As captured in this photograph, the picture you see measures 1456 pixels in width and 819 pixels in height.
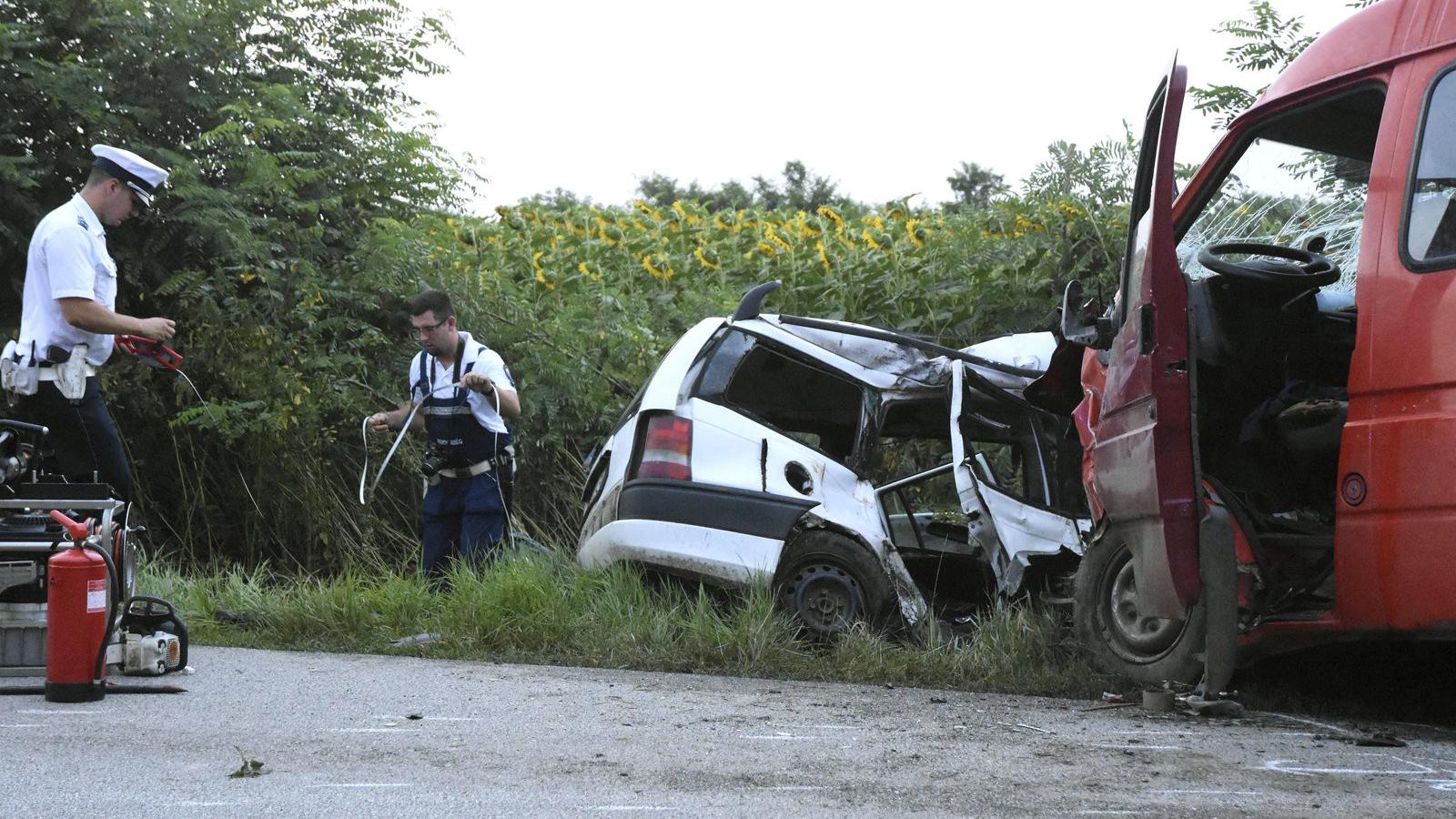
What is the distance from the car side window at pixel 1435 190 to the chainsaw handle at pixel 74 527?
4585mm

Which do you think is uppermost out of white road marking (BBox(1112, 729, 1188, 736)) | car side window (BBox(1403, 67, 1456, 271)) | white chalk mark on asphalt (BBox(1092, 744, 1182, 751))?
car side window (BBox(1403, 67, 1456, 271))

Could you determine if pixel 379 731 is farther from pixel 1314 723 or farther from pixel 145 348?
pixel 1314 723

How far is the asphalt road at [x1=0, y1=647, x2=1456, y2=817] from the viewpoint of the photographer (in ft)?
12.5

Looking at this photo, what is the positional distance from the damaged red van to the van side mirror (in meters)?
0.01

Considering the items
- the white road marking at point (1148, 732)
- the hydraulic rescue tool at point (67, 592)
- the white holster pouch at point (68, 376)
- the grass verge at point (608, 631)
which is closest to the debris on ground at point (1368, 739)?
the white road marking at point (1148, 732)

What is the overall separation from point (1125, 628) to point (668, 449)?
2.14 meters

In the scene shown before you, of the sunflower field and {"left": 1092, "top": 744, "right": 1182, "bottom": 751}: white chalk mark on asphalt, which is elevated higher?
the sunflower field

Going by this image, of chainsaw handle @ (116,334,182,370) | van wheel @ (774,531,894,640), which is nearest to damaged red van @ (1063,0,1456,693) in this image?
van wheel @ (774,531,894,640)

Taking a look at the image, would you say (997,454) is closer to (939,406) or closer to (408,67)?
(939,406)

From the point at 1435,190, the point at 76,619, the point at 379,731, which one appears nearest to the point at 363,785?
the point at 379,731

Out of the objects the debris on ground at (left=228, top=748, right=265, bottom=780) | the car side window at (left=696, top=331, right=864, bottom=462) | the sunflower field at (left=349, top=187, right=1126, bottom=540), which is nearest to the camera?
the debris on ground at (left=228, top=748, right=265, bottom=780)

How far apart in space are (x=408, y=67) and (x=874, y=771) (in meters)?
8.50


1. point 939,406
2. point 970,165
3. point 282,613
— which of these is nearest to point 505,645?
point 282,613

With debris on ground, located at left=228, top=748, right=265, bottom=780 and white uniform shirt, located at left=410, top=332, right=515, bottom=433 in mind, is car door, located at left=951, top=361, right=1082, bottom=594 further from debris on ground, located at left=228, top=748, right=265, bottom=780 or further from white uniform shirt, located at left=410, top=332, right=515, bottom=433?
debris on ground, located at left=228, top=748, right=265, bottom=780
